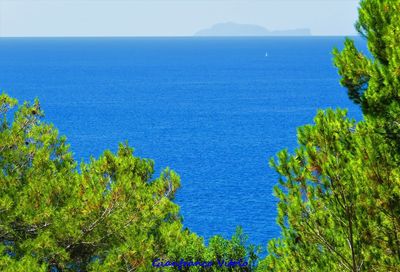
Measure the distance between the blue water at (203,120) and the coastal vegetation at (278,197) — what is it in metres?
23.7

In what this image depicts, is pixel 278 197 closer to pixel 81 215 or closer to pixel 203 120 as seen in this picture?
pixel 81 215

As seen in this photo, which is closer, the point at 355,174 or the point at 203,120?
the point at 355,174

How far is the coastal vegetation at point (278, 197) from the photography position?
10164 mm

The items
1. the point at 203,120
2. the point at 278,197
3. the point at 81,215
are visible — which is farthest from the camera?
the point at 203,120

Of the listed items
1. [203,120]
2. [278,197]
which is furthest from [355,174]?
[203,120]

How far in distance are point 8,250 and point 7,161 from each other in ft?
8.29

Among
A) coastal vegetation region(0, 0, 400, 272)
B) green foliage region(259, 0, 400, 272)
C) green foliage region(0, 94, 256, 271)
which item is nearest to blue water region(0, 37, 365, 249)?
green foliage region(0, 94, 256, 271)

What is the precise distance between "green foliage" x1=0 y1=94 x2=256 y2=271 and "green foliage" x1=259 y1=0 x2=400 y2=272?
3.26m

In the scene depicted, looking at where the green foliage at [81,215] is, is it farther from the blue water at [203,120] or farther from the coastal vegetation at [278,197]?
the blue water at [203,120]

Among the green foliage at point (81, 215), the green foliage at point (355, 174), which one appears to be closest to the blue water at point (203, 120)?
the green foliage at point (81, 215)

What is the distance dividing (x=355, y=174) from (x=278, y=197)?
2010 millimetres

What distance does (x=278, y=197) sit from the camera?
11.6 metres

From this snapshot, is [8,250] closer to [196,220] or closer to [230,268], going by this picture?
[230,268]

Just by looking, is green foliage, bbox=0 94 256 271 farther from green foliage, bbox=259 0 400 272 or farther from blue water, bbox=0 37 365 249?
blue water, bbox=0 37 365 249
